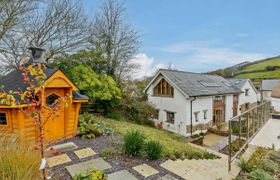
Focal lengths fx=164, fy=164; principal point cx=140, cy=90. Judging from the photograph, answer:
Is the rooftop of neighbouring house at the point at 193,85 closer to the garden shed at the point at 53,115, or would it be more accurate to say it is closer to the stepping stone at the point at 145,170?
the garden shed at the point at 53,115

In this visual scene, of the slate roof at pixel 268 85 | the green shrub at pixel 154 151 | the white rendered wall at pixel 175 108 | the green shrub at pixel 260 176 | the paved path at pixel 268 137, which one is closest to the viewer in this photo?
the green shrub at pixel 260 176

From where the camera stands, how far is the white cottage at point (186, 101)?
13867 mm

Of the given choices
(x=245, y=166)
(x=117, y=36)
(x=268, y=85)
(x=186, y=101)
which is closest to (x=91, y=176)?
(x=245, y=166)

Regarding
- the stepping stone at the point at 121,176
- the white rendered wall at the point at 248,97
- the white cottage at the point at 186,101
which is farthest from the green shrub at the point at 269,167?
the white rendered wall at the point at 248,97

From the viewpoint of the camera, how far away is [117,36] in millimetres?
16234

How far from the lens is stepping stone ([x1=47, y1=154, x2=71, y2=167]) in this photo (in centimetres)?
463

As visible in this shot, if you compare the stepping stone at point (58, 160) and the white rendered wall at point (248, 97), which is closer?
the stepping stone at point (58, 160)

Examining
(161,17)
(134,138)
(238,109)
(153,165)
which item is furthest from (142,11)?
(238,109)

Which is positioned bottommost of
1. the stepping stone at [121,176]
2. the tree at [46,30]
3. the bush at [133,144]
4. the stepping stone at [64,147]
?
the stepping stone at [121,176]

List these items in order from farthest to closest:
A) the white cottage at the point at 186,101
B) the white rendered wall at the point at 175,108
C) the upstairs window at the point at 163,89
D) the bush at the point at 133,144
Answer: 1. the upstairs window at the point at 163,89
2. the white cottage at the point at 186,101
3. the white rendered wall at the point at 175,108
4. the bush at the point at 133,144

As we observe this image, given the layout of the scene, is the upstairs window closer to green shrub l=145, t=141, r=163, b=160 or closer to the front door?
green shrub l=145, t=141, r=163, b=160

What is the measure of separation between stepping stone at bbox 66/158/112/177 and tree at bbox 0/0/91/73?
28.7 ft

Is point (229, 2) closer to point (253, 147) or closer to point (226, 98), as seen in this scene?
point (253, 147)

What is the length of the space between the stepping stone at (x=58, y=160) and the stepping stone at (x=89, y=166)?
469 millimetres
